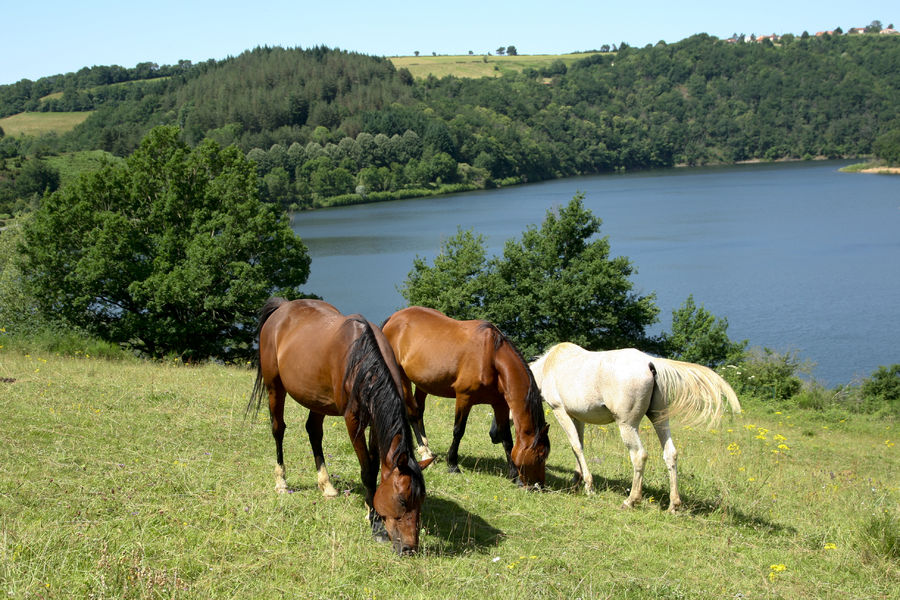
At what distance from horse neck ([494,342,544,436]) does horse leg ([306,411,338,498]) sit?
75.0 inches

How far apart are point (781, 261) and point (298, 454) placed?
163 feet

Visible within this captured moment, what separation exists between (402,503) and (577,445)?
9.31 feet

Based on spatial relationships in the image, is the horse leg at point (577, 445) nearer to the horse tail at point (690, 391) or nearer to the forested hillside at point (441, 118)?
the horse tail at point (690, 391)

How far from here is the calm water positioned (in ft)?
114

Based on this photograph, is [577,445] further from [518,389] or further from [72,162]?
[72,162]

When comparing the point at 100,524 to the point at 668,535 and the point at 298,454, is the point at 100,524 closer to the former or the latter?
the point at 298,454

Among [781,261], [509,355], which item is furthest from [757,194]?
[509,355]

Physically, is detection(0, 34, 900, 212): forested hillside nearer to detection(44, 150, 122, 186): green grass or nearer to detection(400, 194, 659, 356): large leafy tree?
detection(44, 150, 122, 186): green grass

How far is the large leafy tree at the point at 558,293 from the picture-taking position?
1022 inches


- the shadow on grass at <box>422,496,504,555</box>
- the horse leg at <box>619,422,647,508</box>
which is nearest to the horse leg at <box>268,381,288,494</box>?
the shadow on grass at <box>422,496,504,555</box>

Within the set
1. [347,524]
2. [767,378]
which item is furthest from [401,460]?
[767,378]

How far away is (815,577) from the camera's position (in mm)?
5191

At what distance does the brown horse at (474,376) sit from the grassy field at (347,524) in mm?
400

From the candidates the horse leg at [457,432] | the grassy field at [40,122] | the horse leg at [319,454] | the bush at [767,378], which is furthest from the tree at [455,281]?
the grassy field at [40,122]
